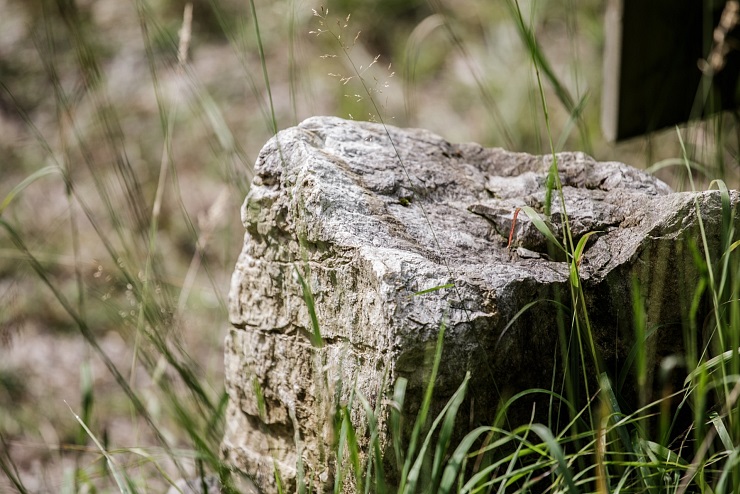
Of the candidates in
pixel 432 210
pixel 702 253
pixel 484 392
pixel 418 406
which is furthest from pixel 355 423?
pixel 702 253

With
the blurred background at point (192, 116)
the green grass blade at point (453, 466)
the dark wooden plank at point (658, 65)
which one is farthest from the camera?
the blurred background at point (192, 116)

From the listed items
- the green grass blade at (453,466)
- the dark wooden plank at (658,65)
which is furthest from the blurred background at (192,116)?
the green grass blade at (453,466)

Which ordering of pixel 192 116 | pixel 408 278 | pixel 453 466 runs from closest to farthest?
1. pixel 453 466
2. pixel 408 278
3. pixel 192 116

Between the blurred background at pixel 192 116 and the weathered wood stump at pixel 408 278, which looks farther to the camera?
the blurred background at pixel 192 116

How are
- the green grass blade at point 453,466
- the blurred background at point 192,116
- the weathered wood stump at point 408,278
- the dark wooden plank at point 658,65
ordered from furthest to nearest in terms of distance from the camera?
1. the blurred background at point 192,116
2. the dark wooden plank at point 658,65
3. the weathered wood stump at point 408,278
4. the green grass blade at point 453,466

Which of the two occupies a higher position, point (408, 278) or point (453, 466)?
point (408, 278)

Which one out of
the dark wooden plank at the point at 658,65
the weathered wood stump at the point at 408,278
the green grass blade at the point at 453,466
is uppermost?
the dark wooden plank at the point at 658,65

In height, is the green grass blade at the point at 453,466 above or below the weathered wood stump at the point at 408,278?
below

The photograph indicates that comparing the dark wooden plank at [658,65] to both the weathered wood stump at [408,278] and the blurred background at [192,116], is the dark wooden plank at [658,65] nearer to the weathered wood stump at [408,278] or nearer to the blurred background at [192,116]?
A: the blurred background at [192,116]

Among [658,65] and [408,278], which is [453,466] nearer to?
[408,278]

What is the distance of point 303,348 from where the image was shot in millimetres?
1342

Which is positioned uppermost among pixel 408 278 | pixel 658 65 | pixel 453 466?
pixel 658 65

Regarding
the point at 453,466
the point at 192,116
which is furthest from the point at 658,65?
the point at 192,116

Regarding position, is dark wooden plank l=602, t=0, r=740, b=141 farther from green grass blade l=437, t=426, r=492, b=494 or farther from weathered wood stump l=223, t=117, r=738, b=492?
green grass blade l=437, t=426, r=492, b=494
